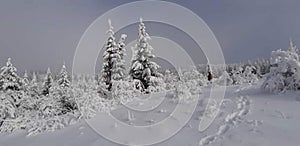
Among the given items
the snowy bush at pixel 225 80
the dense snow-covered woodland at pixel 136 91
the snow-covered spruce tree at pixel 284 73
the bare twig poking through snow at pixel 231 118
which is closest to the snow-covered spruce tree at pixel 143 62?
the dense snow-covered woodland at pixel 136 91

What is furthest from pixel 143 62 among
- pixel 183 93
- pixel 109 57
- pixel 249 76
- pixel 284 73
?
pixel 284 73

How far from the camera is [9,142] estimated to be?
31.5 ft

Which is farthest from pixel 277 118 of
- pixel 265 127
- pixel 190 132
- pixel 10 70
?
pixel 10 70

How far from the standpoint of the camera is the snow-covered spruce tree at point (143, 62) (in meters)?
22.7

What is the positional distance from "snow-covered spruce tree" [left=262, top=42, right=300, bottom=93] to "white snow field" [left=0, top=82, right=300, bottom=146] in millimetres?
304

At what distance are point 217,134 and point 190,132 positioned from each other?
0.73 m

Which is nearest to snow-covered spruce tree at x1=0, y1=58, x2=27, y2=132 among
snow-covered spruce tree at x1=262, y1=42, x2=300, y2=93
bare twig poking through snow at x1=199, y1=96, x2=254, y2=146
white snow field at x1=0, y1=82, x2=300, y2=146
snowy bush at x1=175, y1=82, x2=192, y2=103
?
white snow field at x1=0, y1=82, x2=300, y2=146

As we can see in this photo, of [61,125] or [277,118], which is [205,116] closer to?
[277,118]

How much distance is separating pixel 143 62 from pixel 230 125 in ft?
53.2

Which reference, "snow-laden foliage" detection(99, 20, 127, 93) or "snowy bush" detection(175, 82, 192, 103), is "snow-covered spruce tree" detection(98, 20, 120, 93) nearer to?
"snow-laden foliage" detection(99, 20, 127, 93)

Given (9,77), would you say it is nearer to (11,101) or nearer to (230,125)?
(11,101)

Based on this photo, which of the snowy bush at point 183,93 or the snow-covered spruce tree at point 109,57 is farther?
the snow-covered spruce tree at point 109,57

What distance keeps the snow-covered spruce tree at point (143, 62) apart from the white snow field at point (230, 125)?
475 inches

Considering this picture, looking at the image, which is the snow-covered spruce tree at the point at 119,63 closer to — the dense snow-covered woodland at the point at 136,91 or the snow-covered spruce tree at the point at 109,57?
the snow-covered spruce tree at the point at 109,57
